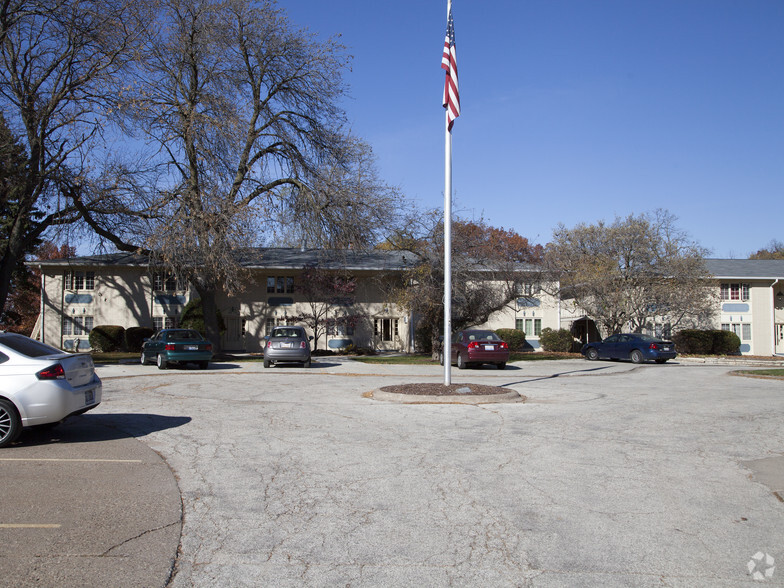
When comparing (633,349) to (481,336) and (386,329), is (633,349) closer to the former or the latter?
(481,336)

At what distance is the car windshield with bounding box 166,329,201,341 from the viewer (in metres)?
22.7

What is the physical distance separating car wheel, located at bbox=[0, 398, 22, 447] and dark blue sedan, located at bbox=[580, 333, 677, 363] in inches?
1077

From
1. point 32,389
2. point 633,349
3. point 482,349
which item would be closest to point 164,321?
point 482,349

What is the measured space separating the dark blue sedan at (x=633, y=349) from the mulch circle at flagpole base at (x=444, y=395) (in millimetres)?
18150

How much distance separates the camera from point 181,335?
903 inches

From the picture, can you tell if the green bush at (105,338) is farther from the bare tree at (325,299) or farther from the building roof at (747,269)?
the building roof at (747,269)

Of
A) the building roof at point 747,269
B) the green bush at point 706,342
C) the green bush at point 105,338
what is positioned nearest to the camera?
the green bush at point 105,338

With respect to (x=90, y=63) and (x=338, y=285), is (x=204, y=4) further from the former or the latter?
(x=338, y=285)

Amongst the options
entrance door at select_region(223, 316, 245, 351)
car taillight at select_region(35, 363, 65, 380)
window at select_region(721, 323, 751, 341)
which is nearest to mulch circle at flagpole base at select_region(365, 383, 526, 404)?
car taillight at select_region(35, 363, 65, 380)

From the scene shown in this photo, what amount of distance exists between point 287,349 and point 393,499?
58.2ft

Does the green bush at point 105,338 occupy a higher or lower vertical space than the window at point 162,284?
lower

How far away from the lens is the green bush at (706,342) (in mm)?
39156

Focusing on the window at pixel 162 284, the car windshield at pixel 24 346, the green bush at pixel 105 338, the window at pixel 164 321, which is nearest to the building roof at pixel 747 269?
the window at pixel 162 284

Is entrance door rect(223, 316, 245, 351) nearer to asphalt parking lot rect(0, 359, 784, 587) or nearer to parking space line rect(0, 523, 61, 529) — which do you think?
asphalt parking lot rect(0, 359, 784, 587)
